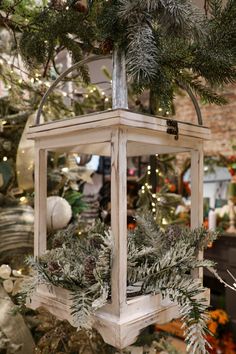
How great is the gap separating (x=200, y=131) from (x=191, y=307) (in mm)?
393

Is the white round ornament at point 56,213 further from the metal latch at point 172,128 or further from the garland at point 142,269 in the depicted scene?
the metal latch at point 172,128

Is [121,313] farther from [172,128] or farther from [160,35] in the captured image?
[160,35]

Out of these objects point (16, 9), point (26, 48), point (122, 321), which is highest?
point (16, 9)

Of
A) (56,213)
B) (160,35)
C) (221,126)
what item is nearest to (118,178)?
(160,35)

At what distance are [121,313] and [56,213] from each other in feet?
2.07

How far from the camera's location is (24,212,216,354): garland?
577 mm

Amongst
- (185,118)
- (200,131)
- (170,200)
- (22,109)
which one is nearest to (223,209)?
(170,200)

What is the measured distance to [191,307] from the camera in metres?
0.58

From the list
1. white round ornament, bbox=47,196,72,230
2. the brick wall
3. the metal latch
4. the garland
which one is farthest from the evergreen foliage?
the brick wall

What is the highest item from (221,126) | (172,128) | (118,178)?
(221,126)

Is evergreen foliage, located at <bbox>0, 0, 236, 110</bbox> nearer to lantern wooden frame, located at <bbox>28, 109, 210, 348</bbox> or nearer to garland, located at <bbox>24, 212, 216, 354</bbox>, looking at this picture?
lantern wooden frame, located at <bbox>28, 109, 210, 348</bbox>

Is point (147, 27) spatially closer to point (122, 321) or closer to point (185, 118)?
point (122, 321)

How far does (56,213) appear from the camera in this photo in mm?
1186

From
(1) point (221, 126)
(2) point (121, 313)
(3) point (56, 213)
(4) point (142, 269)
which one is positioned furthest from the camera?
(1) point (221, 126)
